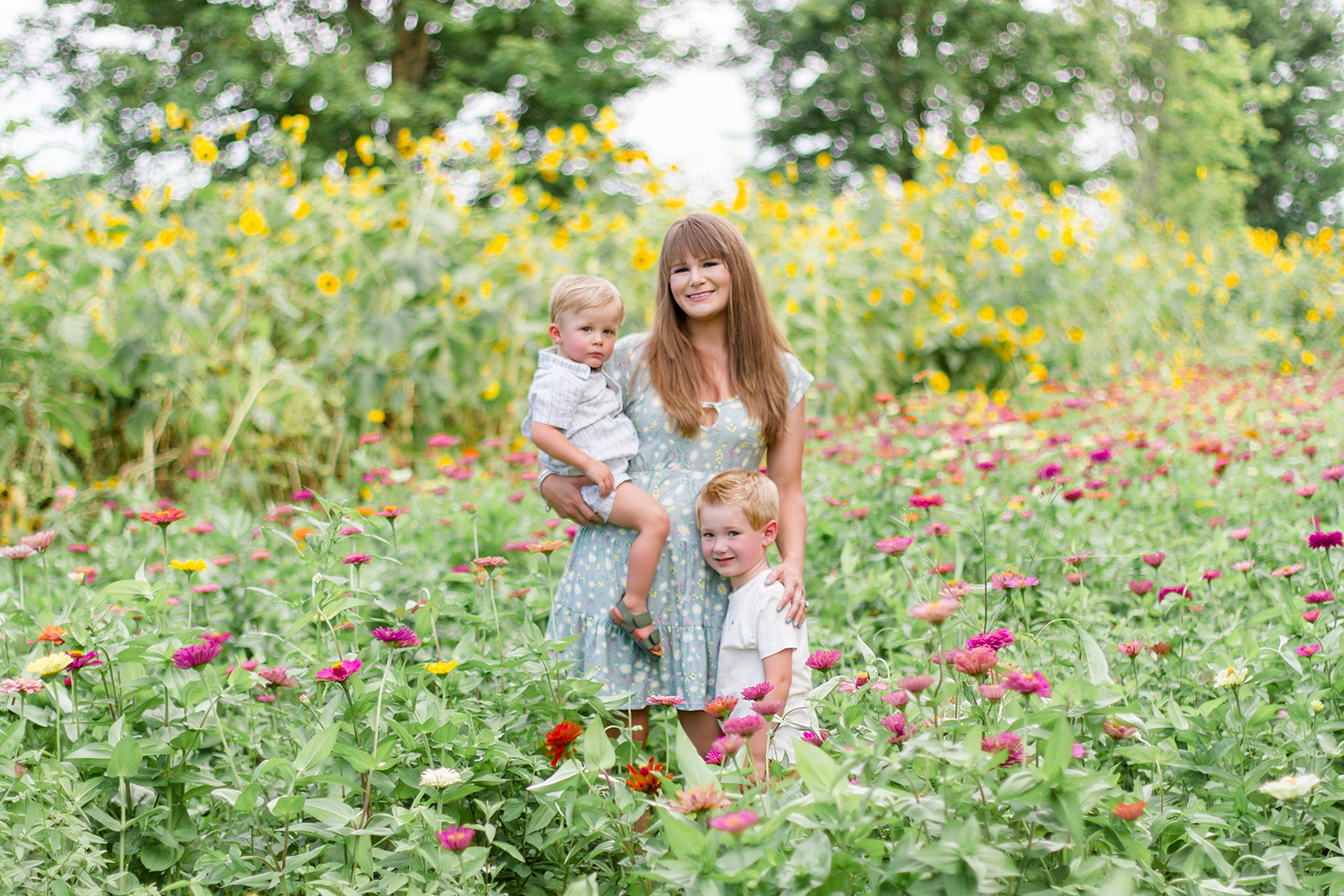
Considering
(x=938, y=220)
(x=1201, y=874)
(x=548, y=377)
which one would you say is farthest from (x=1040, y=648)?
(x=938, y=220)

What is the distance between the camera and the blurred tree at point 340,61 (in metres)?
14.5

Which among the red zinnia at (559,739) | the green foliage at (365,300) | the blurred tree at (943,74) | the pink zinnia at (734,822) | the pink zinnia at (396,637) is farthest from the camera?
the blurred tree at (943,74)

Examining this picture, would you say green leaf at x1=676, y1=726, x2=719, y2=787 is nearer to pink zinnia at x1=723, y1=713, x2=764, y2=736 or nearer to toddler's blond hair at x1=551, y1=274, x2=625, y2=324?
→ pink zinnia at x1=723, y1=713, x2=764, y2=736

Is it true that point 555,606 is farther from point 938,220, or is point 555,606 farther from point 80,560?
point 938,220

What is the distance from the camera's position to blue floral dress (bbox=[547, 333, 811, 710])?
212cm

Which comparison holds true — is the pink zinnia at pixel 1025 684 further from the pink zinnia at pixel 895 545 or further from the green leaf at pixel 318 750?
the green leaf at pixel 318 750

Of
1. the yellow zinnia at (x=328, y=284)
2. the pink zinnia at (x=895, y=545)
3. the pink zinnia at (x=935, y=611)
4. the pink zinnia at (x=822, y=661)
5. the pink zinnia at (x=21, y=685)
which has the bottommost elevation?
the pink zinnia at (x=822, y=661)

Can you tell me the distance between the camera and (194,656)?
1.57 m

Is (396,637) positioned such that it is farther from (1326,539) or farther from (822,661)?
(1326,539)

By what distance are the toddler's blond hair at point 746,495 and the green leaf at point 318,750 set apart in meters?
0.88

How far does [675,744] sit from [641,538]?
16.5 inches

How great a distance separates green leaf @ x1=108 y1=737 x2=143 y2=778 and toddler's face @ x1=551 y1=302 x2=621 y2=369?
1.10 m

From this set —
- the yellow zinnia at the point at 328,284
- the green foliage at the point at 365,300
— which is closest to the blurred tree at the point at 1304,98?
the green foliage at the point at 365,300

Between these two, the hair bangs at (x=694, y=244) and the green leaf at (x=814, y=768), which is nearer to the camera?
the green leaf at (x=814, y=768)
